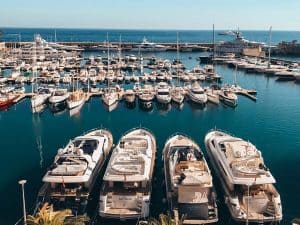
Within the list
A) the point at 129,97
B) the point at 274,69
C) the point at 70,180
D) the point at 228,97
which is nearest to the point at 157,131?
the point at 129,97

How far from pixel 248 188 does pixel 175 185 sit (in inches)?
210

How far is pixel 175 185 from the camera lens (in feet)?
97.9

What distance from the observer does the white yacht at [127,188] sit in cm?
2947

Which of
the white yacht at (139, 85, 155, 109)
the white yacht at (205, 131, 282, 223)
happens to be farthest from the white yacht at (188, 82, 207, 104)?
the white yacht at (205, 131, 282, 223)

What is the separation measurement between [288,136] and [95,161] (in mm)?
27443

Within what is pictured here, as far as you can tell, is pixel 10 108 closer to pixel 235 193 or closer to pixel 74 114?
pixel 74 114

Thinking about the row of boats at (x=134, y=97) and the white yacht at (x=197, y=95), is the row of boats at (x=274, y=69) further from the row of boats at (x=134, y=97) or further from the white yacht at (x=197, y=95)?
the white yacht at (x=197, y=95)

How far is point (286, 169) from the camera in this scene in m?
40.2

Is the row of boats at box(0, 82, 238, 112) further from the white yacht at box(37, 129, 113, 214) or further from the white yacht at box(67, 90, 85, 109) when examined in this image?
the white yacht at box(37, 129, 113, 214)

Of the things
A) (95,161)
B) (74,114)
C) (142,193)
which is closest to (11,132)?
(74,114)

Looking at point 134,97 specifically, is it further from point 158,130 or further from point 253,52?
point 253,52

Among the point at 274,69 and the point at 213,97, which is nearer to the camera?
the point at 213,97

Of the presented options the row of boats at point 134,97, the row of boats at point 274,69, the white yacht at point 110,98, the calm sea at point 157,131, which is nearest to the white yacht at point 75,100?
the row of boats at point 134,97

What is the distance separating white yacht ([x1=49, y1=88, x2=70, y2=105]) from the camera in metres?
66.3
